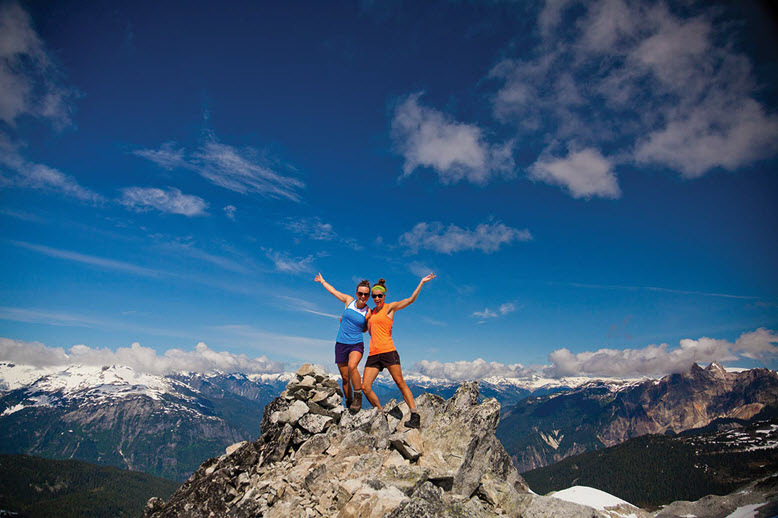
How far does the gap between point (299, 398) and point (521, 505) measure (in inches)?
385

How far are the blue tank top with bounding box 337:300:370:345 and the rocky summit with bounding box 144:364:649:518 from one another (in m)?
3.08

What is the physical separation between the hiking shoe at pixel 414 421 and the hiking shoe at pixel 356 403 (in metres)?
2.25

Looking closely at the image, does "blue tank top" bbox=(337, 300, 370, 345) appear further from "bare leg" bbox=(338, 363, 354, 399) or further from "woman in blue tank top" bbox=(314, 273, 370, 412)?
"bare leg" bbox=(338, 363, 354, 399)

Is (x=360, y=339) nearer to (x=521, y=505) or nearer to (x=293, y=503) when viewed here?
(x=293, y=503)

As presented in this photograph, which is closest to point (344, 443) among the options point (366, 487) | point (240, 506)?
point (366, 487)

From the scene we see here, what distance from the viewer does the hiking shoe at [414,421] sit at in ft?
49.6

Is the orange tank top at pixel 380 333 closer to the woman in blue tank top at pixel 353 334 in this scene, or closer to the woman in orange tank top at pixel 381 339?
the woman in orange tank top at pixel 381 339

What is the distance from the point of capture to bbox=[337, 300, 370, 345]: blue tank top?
14.3 m

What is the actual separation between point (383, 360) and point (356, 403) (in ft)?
11.6

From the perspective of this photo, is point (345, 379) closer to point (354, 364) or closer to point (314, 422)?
point (354, 364)

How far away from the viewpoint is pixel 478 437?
13.8m

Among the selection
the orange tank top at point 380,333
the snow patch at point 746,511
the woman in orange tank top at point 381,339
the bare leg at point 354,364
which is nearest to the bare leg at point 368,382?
the woman in orange tank top at point 381,339

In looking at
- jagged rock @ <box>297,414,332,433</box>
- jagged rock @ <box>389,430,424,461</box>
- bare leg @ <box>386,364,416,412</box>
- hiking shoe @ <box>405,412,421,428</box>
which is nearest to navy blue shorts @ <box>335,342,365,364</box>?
bare leg @ <box>386,364,416,412</box>

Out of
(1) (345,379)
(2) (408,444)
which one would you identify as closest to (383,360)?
(1) (345,379)
